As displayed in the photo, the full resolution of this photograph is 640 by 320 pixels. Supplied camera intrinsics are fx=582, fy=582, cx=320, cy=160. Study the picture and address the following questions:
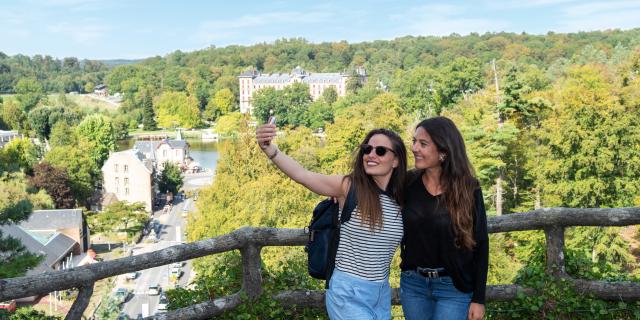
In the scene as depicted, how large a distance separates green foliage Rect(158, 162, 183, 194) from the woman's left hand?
5742 cm

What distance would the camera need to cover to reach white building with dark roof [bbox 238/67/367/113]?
14138cm

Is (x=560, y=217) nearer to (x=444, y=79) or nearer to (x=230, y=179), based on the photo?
(x=230, y=179)

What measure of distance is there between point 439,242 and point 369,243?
439 mm

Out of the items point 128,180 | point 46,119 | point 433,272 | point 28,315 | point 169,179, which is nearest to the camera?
point 433,272

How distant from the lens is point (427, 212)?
3.30 metres

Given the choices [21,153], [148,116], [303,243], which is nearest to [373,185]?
[303,243]

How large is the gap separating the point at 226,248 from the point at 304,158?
95.9 ft

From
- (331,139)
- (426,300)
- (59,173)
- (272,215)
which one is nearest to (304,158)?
(331,139)

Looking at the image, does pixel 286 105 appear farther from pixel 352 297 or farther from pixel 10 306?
pixel 352 297

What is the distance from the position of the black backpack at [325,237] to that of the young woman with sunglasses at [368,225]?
0.04 metres

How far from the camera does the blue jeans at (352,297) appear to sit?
3209mm

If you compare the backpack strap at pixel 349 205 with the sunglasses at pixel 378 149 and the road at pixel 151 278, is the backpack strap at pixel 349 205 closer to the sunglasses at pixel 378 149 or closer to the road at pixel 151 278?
the sunglasses at pixel 378 149

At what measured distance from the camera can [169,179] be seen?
58.7m

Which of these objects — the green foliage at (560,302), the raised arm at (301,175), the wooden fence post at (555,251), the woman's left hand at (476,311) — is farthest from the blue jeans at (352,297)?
the wooden fence post at (555,251)
